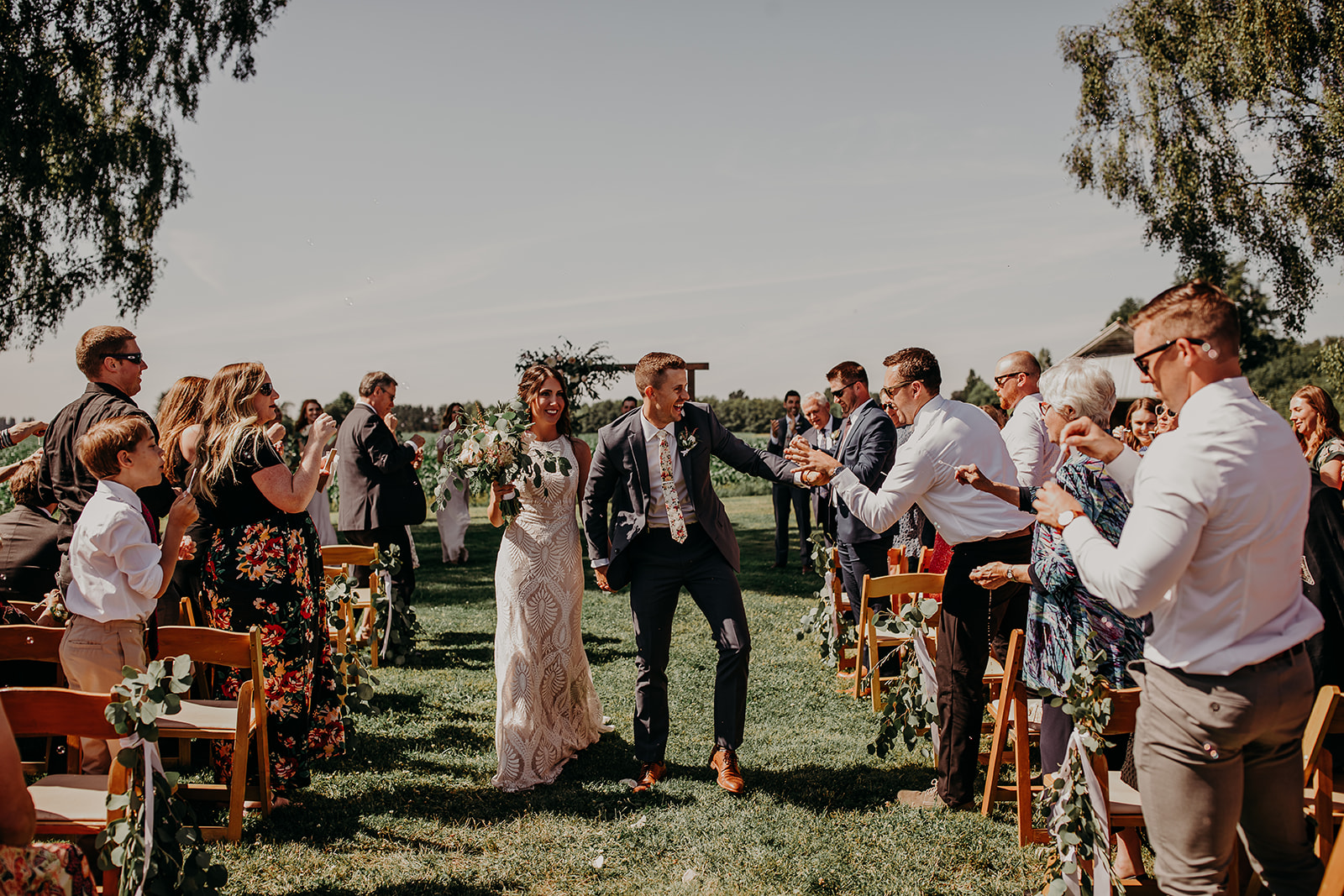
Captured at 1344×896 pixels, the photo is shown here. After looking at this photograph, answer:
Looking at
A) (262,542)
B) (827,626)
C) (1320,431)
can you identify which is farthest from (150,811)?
(1320,431)

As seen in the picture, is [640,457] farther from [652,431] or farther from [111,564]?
[111,564]

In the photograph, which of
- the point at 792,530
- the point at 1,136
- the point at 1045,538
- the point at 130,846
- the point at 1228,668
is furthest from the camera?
the point at 792,530

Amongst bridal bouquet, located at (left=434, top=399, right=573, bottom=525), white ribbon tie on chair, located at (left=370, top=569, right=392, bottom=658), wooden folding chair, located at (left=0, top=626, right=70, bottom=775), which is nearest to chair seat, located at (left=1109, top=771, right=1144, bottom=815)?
bridal bouquet, located at (left=434, top=399, right=573, bottom=525)

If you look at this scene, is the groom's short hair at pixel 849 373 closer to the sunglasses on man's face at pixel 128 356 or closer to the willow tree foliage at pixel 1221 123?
the sunglasses on man's face at pixel 128 356

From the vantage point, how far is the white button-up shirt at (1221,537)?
2.27 meters

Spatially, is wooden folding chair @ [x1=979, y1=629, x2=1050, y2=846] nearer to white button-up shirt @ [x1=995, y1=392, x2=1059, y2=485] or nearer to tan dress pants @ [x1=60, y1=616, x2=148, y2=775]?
white button-up shirt @ [x1=995, y1=392, x2=1059, y2=485]

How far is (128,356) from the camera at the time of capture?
4.87 m

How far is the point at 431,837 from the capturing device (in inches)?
174

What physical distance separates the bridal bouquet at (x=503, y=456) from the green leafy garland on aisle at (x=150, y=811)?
2207 millimetres

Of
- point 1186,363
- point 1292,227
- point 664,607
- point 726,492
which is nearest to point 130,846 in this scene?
point 664,607

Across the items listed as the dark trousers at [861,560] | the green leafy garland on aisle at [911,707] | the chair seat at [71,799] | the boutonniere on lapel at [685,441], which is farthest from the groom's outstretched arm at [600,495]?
the dark trousers at [861,560]

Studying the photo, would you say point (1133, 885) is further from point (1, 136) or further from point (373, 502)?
point (1, 136)

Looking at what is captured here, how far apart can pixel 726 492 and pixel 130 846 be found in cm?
2687

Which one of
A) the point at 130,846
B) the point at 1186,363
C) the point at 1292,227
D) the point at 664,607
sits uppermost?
the point at 1292,227
